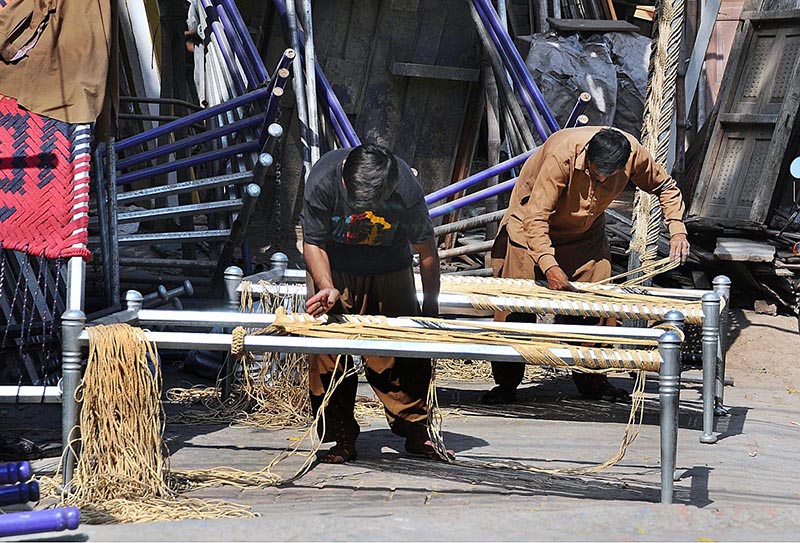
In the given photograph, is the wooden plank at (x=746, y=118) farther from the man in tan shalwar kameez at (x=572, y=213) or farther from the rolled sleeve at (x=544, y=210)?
the rolled sleeve at (x=544, y=210)

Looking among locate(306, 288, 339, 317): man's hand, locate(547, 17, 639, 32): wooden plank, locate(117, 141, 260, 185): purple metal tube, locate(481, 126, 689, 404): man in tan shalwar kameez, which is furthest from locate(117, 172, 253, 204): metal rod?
locate(547, 17, 639, 32): wooden plank

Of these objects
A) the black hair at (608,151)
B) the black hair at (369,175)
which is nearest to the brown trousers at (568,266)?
the black hair at (608,151)

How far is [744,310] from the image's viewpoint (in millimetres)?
8164

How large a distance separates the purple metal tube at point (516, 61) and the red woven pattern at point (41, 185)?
3.91 meters

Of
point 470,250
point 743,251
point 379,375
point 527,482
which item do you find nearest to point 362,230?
point 379,375

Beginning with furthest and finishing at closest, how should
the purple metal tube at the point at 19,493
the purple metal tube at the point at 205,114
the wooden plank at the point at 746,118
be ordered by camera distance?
1. the wooden plank at the point at 746,118
2. the purple metal tube at the point at 205,114
3. the purple metal tube at the point at 19,493

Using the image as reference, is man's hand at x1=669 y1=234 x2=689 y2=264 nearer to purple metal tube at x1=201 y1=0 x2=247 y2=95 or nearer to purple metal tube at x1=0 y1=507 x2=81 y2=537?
purple metal tube at x1=201 y1=0 x2=247 y2=95

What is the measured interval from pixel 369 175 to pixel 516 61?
4009 millimetres

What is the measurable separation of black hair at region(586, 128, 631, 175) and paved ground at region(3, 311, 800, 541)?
1356 mm

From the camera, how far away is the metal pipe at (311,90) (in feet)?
23.3

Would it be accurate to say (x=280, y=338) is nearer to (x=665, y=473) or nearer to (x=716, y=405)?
(x=665, y=473)

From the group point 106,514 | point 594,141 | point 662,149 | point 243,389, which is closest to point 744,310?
point 662,149

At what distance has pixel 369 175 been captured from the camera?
3.99 meters

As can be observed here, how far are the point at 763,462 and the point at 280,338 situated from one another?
236 cm
